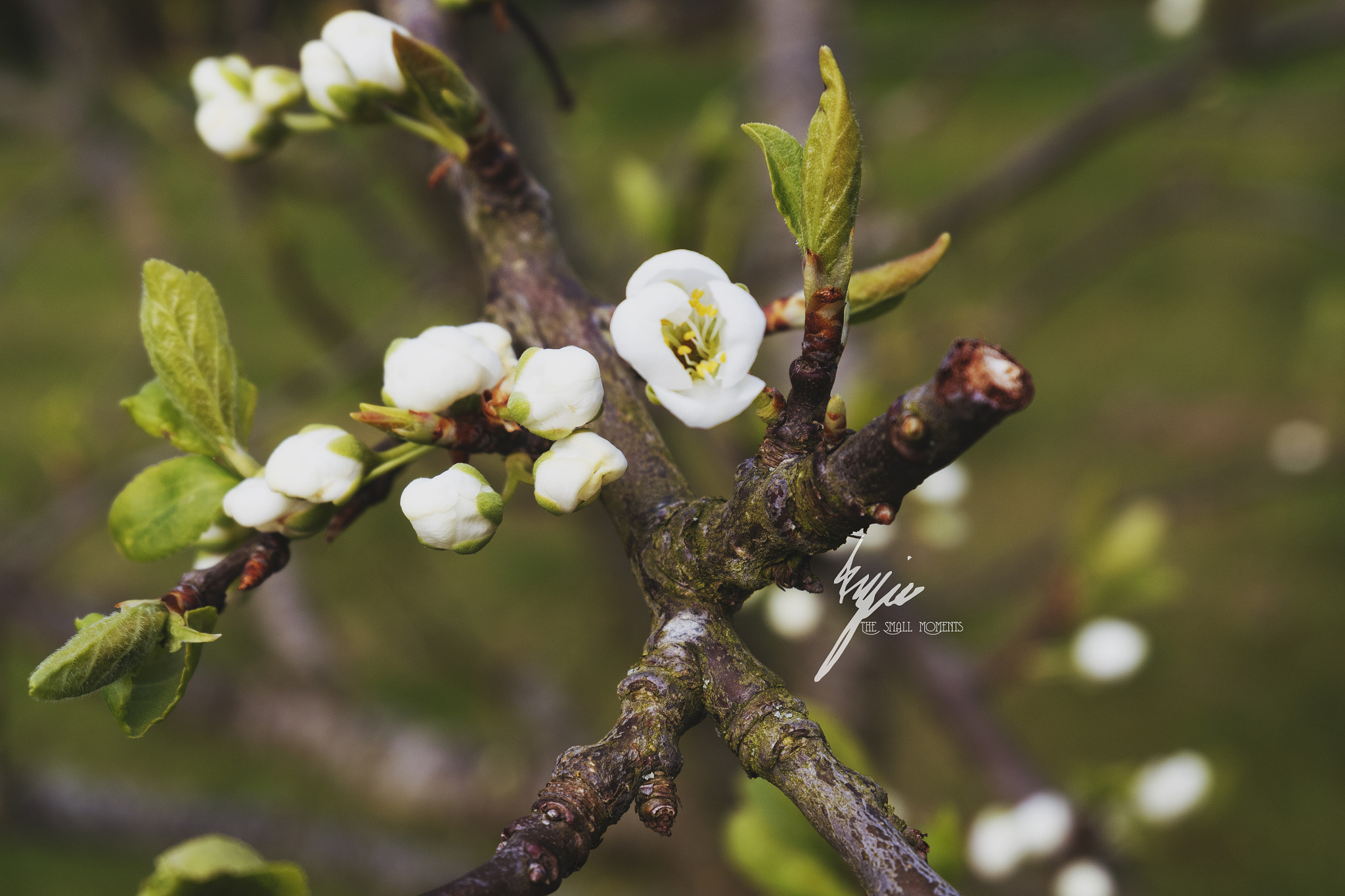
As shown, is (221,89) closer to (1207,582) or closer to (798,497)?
(798,497)

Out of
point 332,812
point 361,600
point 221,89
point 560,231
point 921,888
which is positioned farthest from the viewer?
point 361,600

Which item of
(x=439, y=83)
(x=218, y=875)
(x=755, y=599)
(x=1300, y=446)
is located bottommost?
(x=1300, y=446)

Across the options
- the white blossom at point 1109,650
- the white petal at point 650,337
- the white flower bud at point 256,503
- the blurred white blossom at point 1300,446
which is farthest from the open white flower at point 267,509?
the blurred white blossom at point 1300,446

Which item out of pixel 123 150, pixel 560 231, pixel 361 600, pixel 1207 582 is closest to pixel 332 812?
pixel 361 600

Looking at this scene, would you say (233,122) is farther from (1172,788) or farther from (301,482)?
(1172,788)

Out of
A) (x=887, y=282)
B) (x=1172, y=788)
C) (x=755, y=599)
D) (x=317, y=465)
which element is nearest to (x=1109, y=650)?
(x=1172, y=788)
